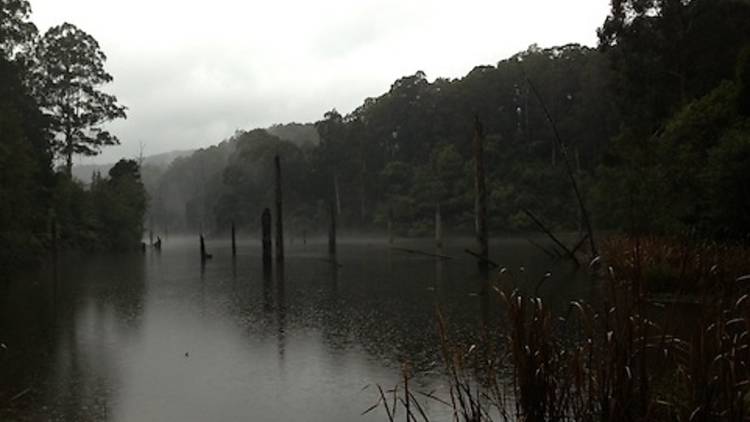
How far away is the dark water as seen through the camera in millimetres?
8422

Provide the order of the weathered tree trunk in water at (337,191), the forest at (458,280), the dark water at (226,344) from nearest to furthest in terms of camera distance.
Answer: the forest at (458,280)
the dark water at (226,344)
the weathered tree trunk in water at (337,191)

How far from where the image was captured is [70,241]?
154ft

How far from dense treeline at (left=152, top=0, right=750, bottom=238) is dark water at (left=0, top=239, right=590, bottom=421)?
5.11 metres

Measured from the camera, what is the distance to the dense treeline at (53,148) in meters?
31.3

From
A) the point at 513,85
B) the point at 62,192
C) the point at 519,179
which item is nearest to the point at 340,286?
the point at 62,192

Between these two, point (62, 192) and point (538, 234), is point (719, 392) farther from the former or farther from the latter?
point (538, 234)

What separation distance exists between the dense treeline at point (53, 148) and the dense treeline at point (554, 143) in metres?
24.2

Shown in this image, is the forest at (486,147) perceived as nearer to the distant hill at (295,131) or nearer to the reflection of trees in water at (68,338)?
the reflection of trees in water at (68,338)

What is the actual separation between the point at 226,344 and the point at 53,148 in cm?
4329

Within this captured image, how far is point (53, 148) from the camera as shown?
162ft

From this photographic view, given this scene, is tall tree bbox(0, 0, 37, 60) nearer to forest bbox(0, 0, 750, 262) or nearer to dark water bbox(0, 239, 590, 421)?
forest bbox(0, 0, 750, 262)

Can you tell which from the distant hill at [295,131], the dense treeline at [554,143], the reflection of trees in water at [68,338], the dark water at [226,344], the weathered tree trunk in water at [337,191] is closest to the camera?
the dark water at [226,344]

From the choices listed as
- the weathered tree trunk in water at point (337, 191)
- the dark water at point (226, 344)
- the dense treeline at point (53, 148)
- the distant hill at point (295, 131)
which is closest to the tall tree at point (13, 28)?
the dense treeline at point (53, 148)

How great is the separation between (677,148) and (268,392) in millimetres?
19557
